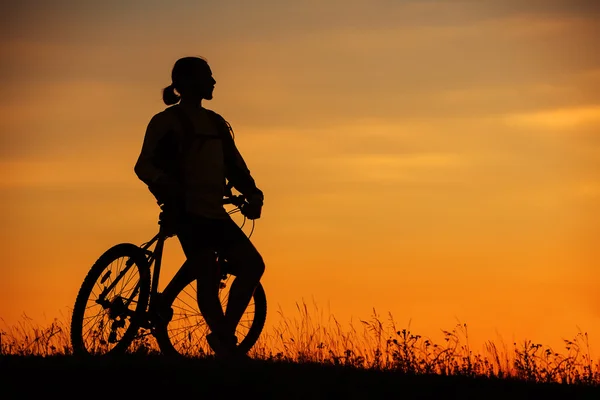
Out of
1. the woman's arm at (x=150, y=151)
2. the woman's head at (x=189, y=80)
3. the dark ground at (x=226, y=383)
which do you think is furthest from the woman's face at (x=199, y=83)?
the dark ground at (x=226, y=383)

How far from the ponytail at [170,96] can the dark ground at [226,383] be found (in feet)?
8.11

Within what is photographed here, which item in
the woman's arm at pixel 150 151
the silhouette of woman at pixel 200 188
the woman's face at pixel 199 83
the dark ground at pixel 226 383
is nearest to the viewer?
the dark ground at pixel 226 383

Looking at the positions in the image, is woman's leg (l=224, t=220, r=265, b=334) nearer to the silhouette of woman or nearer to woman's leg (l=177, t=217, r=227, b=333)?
the silhouette of woman

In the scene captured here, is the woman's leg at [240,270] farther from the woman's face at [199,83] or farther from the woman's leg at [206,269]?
the woman's face at [199,83]

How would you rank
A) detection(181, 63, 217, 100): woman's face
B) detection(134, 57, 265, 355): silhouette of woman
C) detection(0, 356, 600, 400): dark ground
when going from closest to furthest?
detection(0, 356, 600, 400): dark ground
detection(134, 57, 265, 355): silhouette of woman
detection(181, 63, 217, 100): woman's face

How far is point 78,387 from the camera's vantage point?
799 centimetres

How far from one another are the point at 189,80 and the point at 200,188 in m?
1.00

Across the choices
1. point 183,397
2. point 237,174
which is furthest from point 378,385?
point 237,174

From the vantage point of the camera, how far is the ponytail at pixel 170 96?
10.1 metres

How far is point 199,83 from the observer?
1014 centimetres

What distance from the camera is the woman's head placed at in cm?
1012

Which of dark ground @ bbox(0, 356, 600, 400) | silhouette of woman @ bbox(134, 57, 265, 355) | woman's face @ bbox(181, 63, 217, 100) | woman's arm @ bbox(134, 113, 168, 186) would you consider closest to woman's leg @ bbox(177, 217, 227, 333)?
silhouette of woman @ bbox(134, 57, 265, 355)

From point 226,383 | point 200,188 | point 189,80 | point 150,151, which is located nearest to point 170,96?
point 189,80

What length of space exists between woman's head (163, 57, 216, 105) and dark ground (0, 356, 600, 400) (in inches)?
99.6
